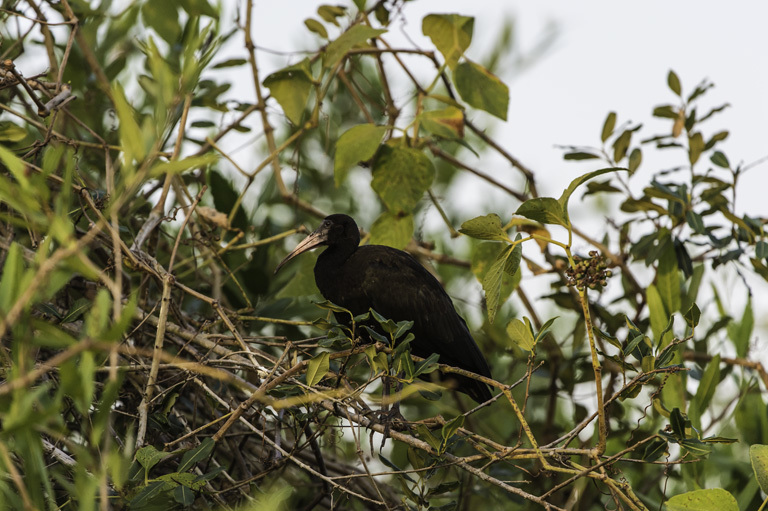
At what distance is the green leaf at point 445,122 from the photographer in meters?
3.47

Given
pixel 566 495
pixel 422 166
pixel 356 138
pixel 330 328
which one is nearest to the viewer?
pixel 330 328

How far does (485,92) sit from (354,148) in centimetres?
72

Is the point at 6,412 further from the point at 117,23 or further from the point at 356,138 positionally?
the point at 117,23

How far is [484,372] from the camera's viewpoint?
12.8ft

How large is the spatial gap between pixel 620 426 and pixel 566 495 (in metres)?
0.50

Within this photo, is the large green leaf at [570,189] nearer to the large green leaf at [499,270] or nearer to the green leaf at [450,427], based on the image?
the large green leaf at [499,270]

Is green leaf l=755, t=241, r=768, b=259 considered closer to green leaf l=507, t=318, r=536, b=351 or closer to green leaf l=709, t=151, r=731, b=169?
green leaf l=709, t=151, r=731, b=169

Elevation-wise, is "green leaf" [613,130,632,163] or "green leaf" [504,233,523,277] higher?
"green leaf" [613,130,632,163]

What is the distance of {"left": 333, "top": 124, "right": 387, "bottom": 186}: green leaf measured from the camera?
328 centimetres

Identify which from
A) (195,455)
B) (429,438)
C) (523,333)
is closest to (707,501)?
(523,333)

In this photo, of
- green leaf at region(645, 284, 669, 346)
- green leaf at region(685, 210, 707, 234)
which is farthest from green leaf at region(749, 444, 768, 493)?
green leaf at region(685, 210, 707, 234)

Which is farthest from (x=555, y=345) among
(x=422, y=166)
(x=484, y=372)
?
(x=422, y=166)

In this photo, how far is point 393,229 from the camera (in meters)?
3.68

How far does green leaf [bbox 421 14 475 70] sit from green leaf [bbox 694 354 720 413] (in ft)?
5.78
